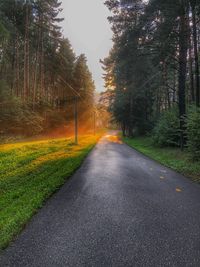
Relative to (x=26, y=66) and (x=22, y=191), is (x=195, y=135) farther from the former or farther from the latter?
(x=26, y=66)

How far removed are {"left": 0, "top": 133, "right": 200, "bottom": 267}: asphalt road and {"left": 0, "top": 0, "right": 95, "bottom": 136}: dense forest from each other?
20.4 m

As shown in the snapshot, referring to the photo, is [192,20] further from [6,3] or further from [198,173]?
[6,3]

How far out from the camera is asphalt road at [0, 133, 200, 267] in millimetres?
3084

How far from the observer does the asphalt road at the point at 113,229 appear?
308 centimetres

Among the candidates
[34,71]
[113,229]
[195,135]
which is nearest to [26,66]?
[34,71]

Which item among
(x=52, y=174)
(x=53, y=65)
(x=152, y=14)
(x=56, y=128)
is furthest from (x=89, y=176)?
(x=53, y=65)

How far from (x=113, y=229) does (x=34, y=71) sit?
35.0 metres

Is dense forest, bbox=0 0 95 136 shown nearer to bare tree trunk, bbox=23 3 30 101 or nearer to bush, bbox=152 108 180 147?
bare tree trunk, bbox=23 3 30 101

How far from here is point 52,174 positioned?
8.67 meters

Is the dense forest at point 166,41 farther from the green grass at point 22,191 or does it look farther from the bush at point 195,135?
the green grass at point 22,191

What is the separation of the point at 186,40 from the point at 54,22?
29.5 m

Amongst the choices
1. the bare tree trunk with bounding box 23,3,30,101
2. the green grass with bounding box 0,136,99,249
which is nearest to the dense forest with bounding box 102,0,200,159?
the green grass with bounding box 0,136,99,249

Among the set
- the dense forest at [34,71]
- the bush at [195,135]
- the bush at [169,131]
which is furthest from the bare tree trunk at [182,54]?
the dense forest at [34,71]

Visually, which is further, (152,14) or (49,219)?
(152,14)
